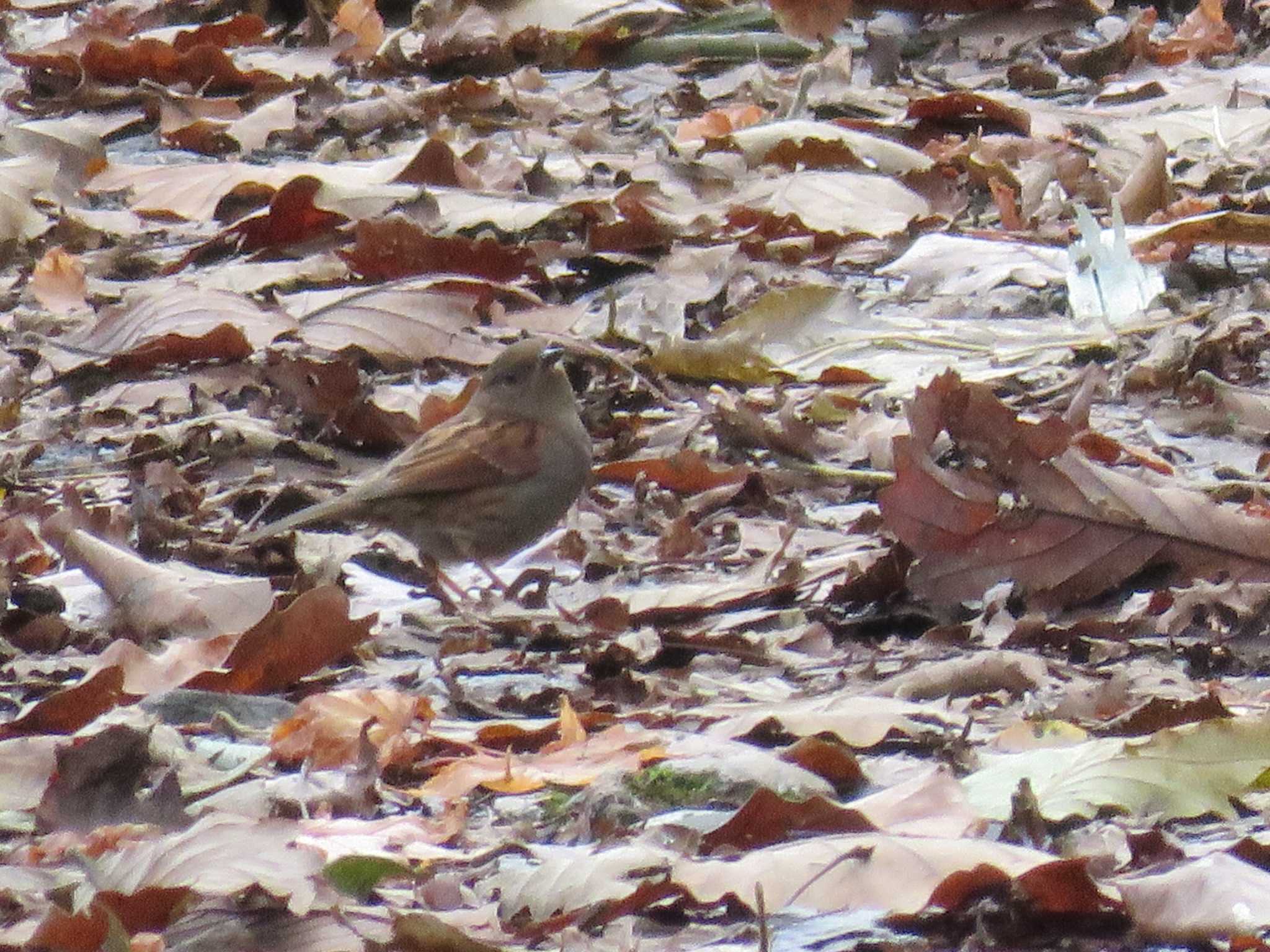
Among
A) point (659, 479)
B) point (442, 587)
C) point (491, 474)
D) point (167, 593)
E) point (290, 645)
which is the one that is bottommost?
point (491, 474)

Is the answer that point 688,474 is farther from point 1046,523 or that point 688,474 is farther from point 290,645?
point 290,645

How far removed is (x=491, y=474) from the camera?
5395mm

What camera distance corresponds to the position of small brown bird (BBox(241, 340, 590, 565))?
197 inches

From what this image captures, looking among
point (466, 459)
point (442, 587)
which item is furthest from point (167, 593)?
point (466, 459)

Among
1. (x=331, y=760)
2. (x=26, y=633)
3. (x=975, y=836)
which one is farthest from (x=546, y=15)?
(x=975, y=836)

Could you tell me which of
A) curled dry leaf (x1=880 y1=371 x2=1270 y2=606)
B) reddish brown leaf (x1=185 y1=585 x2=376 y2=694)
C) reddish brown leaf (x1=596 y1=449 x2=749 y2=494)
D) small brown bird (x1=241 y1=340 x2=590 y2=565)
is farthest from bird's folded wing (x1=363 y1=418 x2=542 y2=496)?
curled dry leaf (x1=880 y1=371 x2=1270 y2=606)

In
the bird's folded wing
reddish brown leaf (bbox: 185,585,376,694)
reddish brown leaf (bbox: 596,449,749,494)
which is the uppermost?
reddish brown leaf (bbox: 185,585,376,694)

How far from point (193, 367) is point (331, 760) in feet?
8.24

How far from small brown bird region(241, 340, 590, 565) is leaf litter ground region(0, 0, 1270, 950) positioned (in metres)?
0.09

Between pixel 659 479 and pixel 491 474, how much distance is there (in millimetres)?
713

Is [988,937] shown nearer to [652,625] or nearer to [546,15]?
[652,625]

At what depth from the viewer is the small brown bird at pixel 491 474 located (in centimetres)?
500

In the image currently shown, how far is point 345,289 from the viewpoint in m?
5.83

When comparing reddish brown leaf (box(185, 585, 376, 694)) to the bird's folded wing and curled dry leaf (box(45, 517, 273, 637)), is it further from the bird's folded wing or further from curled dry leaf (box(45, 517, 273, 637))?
the bird's folded wing
